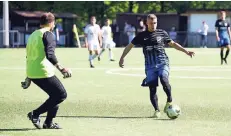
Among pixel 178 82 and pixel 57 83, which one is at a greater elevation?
pixel 57 83

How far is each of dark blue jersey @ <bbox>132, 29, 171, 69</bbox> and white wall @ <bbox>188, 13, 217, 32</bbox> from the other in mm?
47612

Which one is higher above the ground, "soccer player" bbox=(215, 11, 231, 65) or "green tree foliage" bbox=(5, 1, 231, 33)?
"soccer player" bbox=(215, 11, 231, 65)

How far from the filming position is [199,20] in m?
60.3

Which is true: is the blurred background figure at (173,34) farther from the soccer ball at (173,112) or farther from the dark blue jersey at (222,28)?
the soccer ball at (173,112)

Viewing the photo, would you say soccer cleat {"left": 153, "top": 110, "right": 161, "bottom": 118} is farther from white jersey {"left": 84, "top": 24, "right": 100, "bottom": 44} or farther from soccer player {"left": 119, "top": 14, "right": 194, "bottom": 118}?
white jersey {"left": 84, "top": 24, "right": 100, "bottom": 44}

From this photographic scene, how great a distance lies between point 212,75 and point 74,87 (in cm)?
597

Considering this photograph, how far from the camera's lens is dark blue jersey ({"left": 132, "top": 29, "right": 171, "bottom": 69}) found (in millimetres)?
12672

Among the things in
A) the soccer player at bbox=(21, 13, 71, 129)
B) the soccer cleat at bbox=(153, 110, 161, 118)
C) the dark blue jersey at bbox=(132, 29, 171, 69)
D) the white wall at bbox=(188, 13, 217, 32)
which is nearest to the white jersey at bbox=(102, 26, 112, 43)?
the dark blue jersey at bbox=(132, 29, 171, 69)

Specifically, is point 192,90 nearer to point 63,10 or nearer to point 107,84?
point 107,84

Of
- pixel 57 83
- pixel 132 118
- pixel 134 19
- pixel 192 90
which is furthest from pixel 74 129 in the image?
pixel 134 19

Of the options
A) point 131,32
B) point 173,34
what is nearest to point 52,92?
point 131,32

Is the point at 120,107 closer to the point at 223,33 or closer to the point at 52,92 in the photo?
the point at 52,92

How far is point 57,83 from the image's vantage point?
35.2 feet

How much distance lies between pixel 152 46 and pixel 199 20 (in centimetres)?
4826
